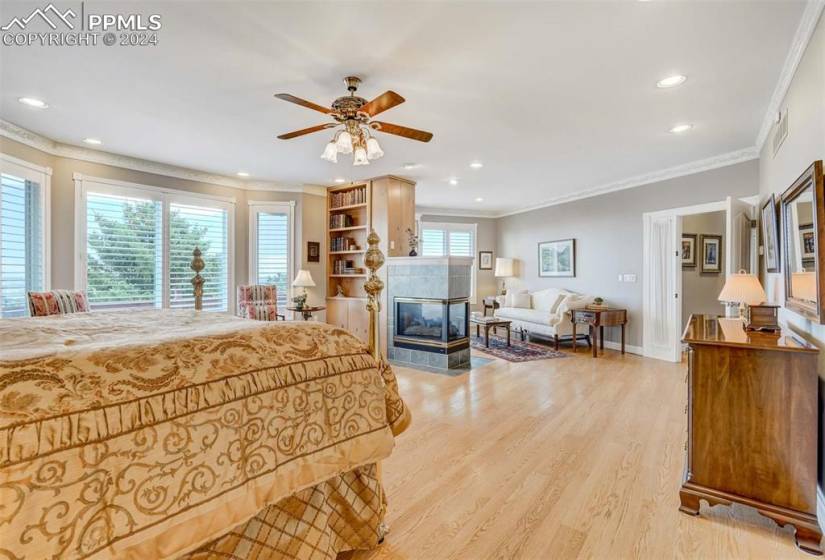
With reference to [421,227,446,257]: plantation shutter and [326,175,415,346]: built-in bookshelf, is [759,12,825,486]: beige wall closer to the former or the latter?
[326,175,415,346]: built-in bookshelf

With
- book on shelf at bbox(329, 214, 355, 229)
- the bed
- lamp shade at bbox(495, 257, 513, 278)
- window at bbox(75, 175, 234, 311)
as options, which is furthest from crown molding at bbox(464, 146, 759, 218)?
window at bbox(75, 175, 234, 311)

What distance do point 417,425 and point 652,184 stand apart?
4852 mm

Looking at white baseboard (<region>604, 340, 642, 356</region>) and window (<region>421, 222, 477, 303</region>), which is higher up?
window (<region>421, 222, 477, 303</region>)

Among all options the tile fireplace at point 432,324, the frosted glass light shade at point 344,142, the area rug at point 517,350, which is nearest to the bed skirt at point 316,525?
the frosted glass light shade at point 344,142

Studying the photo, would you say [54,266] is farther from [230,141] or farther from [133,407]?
[133,407]

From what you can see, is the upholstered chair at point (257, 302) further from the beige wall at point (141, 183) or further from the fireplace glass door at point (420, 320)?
the fireplace glass door at point (420, 320)

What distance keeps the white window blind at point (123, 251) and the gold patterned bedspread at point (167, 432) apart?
3.56 meters

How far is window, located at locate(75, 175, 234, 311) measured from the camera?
14.5 ft

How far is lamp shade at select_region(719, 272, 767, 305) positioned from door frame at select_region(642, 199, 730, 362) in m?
2.59

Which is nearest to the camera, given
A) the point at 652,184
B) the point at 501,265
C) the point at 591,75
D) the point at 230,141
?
the point at 591,75

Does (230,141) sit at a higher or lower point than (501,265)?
higher

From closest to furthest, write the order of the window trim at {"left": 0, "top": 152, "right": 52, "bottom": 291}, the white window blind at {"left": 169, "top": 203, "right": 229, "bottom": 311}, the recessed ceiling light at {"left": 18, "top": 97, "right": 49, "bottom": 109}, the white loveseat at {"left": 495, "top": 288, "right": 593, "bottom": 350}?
1. the recessed ceiling light at {"left": 18, "top": 97, "right": 49, "bottom": 109}
2. the window trim at {"left": 0, "top": 152, "right": 52, "bottom": 291}
3. the white window blind at {"left": 169, "top": 203, "right": 229, "bottom": 311}
4. the white loveseat at {"left": 495, "top": 288, "right": 593, "bottom": 350}

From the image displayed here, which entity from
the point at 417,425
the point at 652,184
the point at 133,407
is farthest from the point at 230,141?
the point at 652,184

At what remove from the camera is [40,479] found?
849 millimetres
